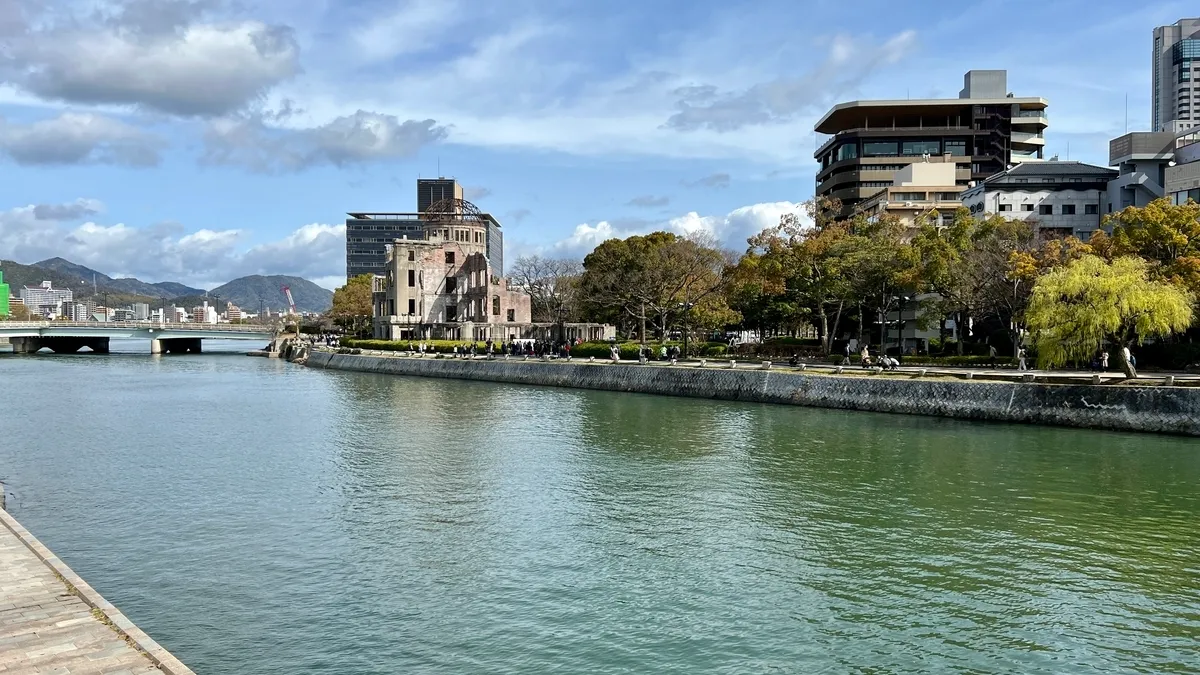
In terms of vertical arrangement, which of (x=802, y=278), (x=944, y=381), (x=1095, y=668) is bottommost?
(x=1095, y=668)

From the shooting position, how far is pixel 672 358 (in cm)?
6931

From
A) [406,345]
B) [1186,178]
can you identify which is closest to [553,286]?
[406,345]

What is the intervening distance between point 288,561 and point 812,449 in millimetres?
24773

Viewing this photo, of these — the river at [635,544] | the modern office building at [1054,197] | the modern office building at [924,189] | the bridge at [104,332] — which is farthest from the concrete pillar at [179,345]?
the modern office building at [1054,197]

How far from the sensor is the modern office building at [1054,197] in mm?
84188

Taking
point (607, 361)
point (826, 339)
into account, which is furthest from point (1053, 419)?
point (607, 361)

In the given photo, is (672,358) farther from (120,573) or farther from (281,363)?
(281,363)

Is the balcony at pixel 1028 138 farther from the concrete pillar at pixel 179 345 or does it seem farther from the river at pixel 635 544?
the concrete pillar at pixel 179 345

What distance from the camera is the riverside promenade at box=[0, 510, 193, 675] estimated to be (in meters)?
11.5

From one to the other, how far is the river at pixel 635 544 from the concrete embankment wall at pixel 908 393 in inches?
78.6

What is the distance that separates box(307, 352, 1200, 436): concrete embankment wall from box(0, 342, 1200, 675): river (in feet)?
6.55

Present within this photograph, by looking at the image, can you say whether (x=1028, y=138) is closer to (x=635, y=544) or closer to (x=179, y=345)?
(x=635, y=544)

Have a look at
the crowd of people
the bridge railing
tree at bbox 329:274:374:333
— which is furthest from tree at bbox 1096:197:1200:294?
the bridge railing

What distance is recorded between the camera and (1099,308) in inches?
1795
